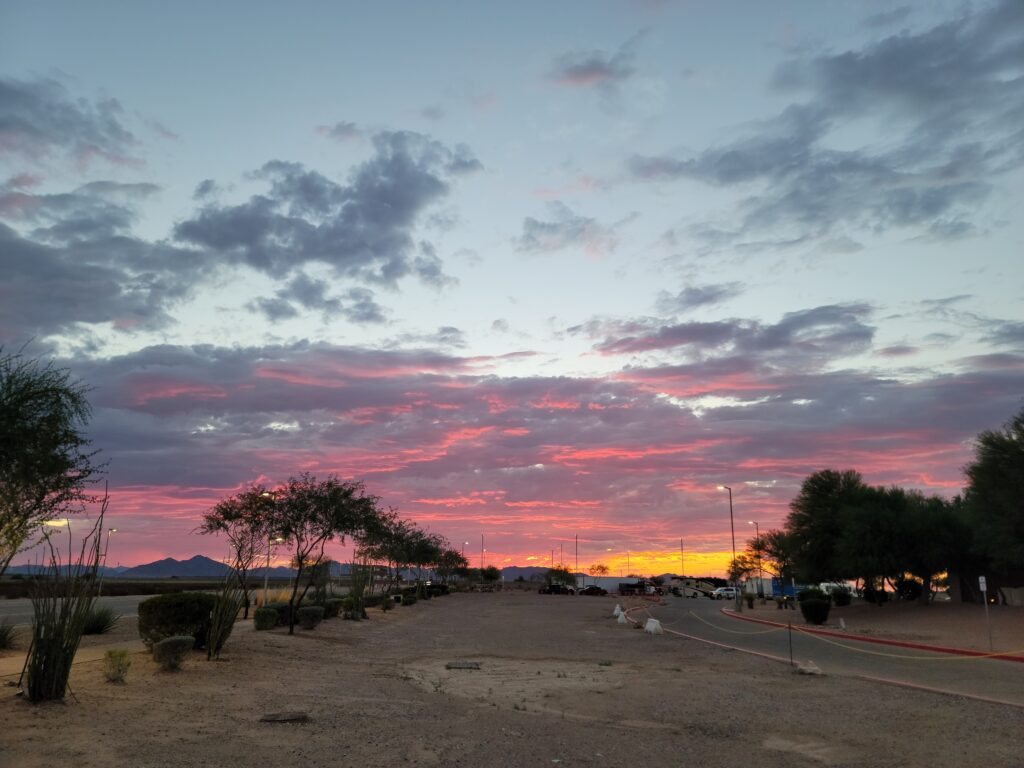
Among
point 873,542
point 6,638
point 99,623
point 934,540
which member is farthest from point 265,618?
point 934,540

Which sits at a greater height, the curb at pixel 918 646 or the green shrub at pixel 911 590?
the green shrub at pixel 911 590

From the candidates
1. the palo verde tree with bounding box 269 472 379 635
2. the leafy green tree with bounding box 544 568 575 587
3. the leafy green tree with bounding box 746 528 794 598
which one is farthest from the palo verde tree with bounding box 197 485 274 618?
the leafy green tree with bounding box 544 568 575 587

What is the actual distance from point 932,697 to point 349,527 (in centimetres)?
2290

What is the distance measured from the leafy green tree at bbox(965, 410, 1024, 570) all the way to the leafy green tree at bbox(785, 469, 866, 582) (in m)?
15.8

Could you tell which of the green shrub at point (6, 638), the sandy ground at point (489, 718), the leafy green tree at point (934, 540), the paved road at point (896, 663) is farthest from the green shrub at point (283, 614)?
the leafy green tree at point (934, 540)

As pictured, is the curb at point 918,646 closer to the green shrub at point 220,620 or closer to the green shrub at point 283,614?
the green shrub at point 220,620

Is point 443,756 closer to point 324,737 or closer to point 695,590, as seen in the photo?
point 324,737

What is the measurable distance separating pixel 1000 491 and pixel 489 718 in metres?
29.2

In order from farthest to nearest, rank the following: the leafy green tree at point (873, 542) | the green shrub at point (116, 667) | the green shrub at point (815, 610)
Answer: the leafy green tree at point (873, 542) < the green shrub at point (815, 610) < the green shrub at point (116, 667)

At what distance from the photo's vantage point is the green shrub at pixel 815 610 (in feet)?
135

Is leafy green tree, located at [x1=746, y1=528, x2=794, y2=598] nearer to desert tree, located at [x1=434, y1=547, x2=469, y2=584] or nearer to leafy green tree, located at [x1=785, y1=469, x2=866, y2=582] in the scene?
leafy green tree, located at [x1=785, y1=469, x2=866, y2=582]

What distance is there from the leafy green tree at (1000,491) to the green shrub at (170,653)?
31.8m

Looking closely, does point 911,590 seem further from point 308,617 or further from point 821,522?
point 308,617

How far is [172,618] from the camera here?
1888cm
